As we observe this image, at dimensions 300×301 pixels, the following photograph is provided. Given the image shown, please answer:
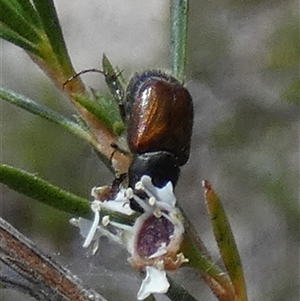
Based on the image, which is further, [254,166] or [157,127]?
[254,166]

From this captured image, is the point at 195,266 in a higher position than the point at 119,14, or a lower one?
higher

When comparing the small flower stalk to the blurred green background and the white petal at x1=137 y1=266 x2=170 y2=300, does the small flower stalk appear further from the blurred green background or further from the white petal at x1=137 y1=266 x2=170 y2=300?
the blurred green background

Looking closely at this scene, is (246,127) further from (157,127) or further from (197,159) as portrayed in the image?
(157,127)

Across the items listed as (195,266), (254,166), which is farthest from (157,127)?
(254,166)

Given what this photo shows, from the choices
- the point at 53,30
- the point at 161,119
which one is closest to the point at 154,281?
the point at 161,119

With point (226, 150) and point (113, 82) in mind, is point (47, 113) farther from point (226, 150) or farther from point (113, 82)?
point (226, 150)

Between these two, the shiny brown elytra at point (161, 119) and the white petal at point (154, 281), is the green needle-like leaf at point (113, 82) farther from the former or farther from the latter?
the white petal at point (154, 281)

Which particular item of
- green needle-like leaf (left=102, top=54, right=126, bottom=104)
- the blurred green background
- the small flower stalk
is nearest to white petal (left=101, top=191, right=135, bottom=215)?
the small flower stalk
